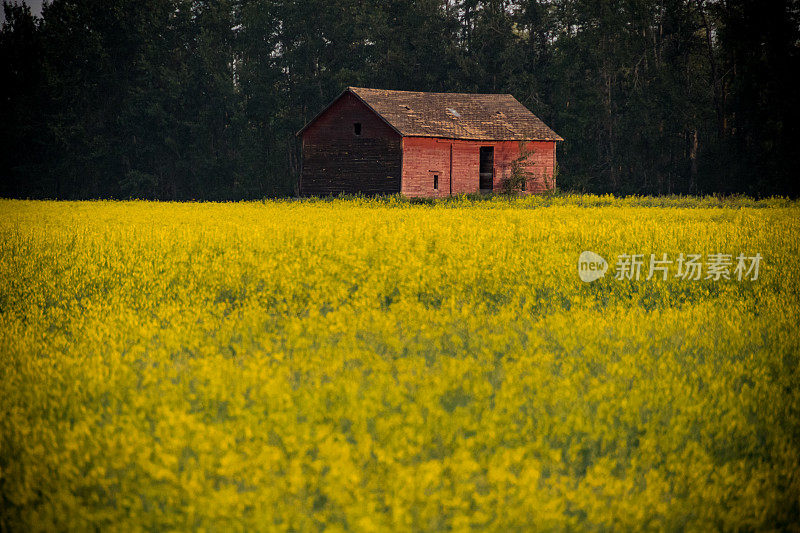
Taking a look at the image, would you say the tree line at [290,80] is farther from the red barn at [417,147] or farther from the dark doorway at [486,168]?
the dark doorway at [486,168]

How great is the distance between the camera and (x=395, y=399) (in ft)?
22.2

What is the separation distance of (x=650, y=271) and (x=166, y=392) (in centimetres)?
982

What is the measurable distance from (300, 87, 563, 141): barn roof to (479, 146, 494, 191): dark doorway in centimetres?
121

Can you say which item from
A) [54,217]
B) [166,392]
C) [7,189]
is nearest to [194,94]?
[7,189]

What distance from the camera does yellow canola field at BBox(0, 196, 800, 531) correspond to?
5.15m

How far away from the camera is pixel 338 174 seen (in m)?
43.9

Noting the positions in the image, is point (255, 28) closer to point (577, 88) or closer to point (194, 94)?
point (194, 94)

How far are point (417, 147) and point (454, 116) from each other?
16.0 ft

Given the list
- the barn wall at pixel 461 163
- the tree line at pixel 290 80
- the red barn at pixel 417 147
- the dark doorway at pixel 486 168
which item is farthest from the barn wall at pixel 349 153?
the tree line at pixel 290 80

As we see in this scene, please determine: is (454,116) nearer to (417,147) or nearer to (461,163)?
(461,163)

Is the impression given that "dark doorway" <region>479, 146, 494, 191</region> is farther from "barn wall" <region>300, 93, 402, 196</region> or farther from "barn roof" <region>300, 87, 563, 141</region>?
"barn wall" <region>300, 93, 402, 196</region>

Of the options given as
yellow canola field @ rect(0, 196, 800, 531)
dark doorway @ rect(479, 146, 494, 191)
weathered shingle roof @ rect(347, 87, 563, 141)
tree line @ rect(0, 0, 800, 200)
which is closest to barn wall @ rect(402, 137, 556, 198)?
dark doorway @ rect(479, 146, 494, 191)

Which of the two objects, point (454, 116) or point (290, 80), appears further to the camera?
point (290, 80)

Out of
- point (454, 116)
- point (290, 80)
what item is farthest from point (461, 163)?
point (290, 80)
